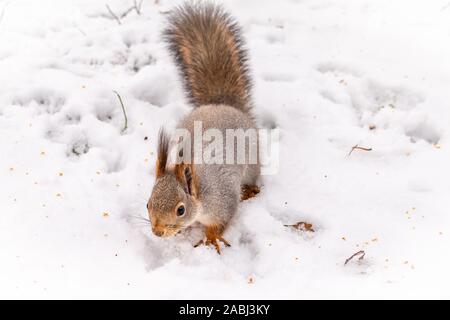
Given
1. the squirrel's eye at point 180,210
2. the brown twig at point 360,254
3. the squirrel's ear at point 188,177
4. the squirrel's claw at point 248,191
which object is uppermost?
the squirrel's ear at point 188,177

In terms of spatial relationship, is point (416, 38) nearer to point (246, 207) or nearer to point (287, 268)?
point (246, 207)

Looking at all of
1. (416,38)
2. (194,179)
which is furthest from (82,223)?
(416,38)

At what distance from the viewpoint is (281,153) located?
298cm

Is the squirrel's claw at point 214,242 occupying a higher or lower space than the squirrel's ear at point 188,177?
lower

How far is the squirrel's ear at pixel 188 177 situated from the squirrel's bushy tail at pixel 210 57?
2.68ft

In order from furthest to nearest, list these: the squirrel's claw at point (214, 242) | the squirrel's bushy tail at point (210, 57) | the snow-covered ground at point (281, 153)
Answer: the squirrel's bushy tail at point (210, 57) < the squirrel's claw at point (214, 242) < the snow-covered ground at point (281, 153)

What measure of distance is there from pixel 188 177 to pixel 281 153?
2.87ft

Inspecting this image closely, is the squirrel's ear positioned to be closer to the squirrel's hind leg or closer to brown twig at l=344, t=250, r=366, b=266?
the squirrel's hind leg

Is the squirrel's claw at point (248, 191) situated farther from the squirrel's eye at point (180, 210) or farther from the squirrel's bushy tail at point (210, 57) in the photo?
the squirrel's eye at point (180, 210)

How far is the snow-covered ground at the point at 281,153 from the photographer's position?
2.29m

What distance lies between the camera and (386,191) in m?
2.71

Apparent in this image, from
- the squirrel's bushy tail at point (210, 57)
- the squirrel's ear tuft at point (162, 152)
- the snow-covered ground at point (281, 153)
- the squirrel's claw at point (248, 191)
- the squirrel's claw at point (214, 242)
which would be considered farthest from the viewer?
the squirrel's bushy tail at point (210, 57)

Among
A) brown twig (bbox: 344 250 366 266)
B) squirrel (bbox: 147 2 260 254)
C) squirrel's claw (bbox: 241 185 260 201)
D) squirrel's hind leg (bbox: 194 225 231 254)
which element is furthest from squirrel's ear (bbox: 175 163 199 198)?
brown twig (bbox: 344 250 366 266)

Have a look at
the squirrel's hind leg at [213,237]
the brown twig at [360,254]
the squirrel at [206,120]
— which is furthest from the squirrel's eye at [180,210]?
the brown twig at [360,254]
